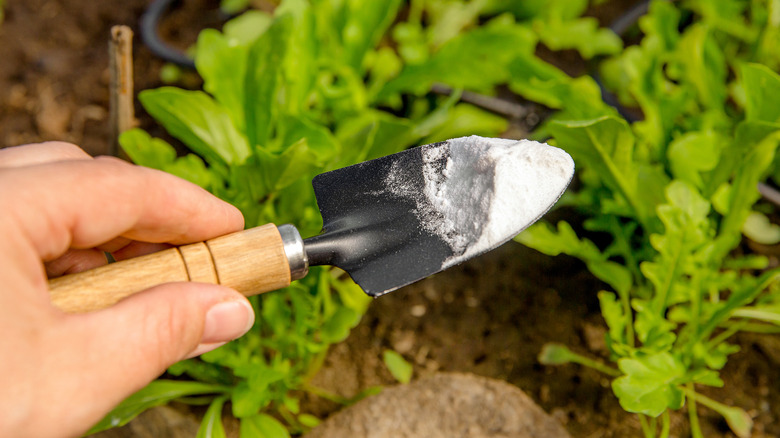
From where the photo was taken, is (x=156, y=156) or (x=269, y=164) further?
(x=156, y=156)

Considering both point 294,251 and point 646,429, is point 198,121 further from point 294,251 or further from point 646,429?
point 646,429

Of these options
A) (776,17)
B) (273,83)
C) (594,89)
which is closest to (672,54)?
(776,17)

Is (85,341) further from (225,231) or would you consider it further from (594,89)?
(594,89)

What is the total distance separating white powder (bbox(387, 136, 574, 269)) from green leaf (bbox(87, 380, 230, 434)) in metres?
0.52

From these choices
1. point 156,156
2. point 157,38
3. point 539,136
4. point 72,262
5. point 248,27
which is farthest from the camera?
point 157,38

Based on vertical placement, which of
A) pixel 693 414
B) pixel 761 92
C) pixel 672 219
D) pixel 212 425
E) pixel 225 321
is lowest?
pixel 693 414

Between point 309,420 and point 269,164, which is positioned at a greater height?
point 269,164

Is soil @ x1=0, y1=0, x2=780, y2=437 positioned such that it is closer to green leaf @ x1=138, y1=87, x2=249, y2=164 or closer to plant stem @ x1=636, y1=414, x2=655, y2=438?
plant stem @ x1=636, y1=414, x2=655, y2=438

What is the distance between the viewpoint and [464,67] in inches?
47.8

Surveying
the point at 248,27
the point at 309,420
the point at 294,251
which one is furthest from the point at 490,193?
the point at 248,27

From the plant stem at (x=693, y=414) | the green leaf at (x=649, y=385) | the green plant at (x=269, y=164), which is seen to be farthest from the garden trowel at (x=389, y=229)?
the plant stem at (x=693, y=414)

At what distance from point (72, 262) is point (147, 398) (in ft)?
0.90

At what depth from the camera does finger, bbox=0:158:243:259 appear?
0.55m

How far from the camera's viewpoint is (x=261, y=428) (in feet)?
3.06
